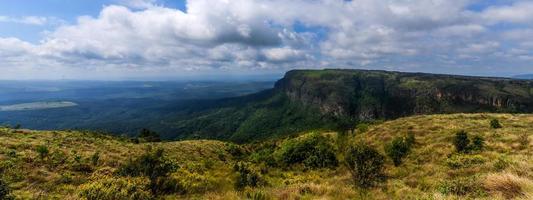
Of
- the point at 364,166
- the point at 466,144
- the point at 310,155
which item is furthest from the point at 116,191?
the point at 310,155

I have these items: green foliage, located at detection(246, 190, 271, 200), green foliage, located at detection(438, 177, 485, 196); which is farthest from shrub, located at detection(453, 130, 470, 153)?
green foliage, located at detection(246, 190, 271, 200)

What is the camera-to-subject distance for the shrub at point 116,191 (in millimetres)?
11713

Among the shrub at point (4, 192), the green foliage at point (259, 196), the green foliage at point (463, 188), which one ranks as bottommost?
the green foliage at point (259, 196)

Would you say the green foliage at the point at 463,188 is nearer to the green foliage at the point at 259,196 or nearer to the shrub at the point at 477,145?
the green foliage at the point at 259,196

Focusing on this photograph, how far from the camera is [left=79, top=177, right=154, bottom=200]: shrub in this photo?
11.7m

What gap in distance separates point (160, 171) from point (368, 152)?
1074cm

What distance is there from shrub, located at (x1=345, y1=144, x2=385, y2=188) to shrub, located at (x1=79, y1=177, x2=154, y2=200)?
930 centimetres

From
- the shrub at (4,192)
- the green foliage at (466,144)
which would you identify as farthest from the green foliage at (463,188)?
the green foliage at (466,144)

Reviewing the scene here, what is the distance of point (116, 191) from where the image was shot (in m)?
12.0

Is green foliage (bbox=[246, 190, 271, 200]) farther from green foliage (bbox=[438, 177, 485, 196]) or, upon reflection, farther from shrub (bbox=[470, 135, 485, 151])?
shrub (bbox=[470, 135, 485, 151])

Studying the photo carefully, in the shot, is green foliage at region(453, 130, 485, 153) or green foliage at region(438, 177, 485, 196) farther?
green foliage at region(453, 130, 485, 153)

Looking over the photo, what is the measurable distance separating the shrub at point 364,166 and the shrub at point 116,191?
9299 millimetres

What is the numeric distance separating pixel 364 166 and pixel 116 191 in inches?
433

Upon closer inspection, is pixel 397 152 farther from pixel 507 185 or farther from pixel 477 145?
pixel 507 185
